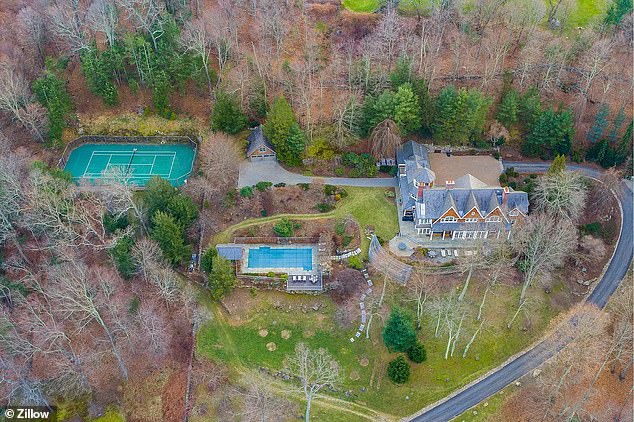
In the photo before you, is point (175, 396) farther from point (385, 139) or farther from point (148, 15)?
point (148, 15)

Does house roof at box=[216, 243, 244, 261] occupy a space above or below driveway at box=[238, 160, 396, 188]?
below

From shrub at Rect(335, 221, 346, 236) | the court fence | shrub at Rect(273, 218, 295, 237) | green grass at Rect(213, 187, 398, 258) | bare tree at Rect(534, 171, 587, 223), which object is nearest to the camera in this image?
bare tree at Rect(534, 171, 587, 223)

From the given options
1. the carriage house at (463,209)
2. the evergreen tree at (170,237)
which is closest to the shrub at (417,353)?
the carriage house at (463,209)

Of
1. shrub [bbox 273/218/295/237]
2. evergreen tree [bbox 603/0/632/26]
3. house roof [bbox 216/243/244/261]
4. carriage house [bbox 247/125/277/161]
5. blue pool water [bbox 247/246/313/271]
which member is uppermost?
evergreen tree [bbox 603/0/632/26]

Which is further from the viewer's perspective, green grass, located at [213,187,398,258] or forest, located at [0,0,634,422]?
green grass, located at [213,187,398,258]

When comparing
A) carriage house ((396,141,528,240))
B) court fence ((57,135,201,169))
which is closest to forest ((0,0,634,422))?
court fence ((57,135,201,169))

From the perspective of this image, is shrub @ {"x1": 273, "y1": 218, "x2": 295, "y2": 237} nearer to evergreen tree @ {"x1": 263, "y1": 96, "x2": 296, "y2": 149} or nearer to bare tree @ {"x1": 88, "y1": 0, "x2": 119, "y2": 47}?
evergreen tree @ {"x1": 263, "y1": 96, "x2": 296, "y2": 149}

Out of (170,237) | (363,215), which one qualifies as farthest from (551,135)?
(170,237)

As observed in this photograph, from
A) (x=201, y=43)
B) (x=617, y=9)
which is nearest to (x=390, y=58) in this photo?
(x=201, y=43)
